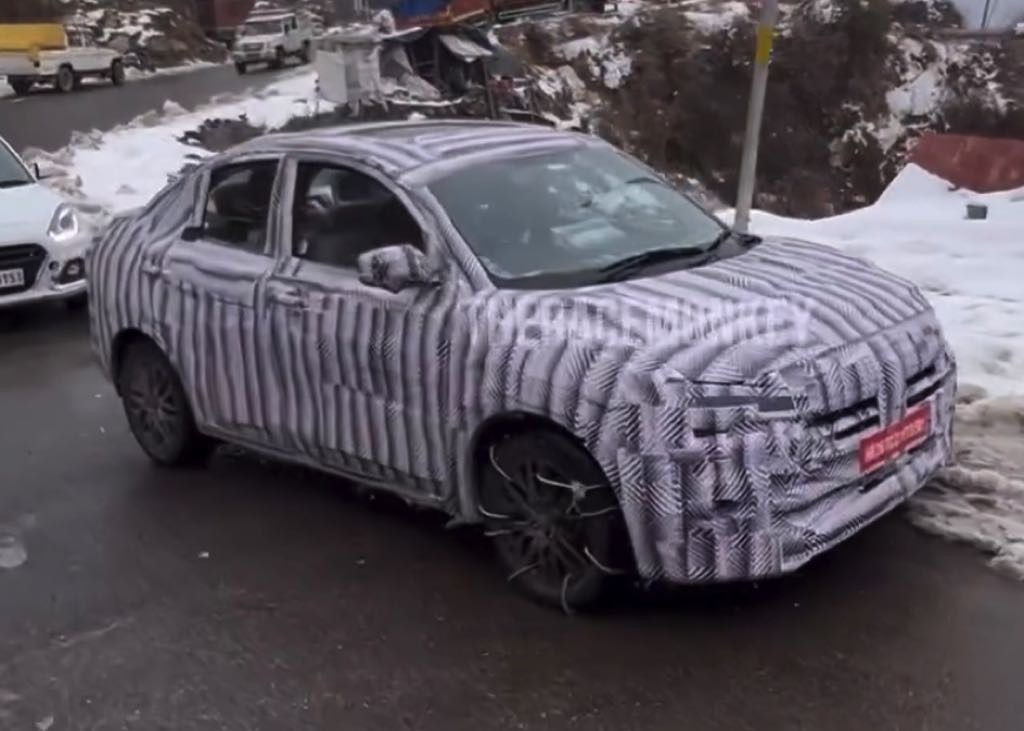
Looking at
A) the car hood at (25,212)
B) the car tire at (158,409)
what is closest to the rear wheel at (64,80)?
the car hood at (25,212)

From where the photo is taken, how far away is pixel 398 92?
34.1 m

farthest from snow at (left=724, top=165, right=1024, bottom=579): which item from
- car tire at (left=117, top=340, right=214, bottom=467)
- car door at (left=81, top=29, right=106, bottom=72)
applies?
car door at (left=81, top=29, right=106, bottom=72)

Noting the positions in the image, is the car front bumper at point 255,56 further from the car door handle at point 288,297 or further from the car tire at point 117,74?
the car door handle at point 288,297

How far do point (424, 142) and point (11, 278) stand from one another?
5810 millimetres

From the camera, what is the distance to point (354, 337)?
5387mm

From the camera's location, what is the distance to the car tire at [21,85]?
37.2 m

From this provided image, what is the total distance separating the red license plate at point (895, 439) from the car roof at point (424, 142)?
1988 mm

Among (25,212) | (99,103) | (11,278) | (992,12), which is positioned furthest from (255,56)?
(11,278)

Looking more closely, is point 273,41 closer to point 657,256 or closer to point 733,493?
point 657,256

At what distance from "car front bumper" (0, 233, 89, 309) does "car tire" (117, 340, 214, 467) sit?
403 centimetres

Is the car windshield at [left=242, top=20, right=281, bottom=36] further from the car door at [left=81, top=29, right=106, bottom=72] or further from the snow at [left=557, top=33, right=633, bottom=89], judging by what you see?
the snow at [left=557, top=33, right=633, bottom=89]

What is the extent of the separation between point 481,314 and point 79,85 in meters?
36.4

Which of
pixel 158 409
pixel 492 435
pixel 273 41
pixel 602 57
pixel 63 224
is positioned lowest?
pixel 602 57

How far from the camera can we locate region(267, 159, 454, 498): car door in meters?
5.15
